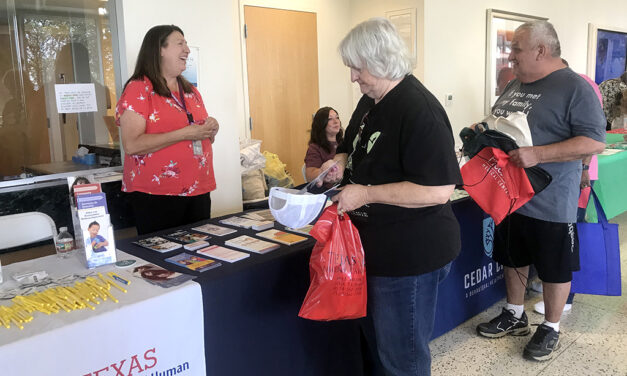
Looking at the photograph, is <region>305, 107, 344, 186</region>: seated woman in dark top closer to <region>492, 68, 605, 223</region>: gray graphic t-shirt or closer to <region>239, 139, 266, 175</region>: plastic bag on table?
<region>239, 139, 266, 175</region>: plastic bag on table

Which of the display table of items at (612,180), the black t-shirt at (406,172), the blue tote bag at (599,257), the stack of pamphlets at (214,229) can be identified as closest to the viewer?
the black t-shirt at (406,172)

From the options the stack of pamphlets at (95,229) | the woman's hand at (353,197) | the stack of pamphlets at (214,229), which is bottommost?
the stack of pamphlets at (214,229)

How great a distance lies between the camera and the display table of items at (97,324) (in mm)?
1078

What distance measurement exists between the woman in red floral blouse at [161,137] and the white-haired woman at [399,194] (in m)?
0.84

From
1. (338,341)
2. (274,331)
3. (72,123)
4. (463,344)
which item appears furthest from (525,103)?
(72,123)

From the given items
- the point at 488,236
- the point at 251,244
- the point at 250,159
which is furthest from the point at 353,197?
the point at 250,159

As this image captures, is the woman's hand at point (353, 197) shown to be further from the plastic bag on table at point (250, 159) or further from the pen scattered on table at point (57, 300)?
the plastic bag on table at point (250, 159)

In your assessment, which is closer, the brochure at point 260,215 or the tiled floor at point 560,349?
the brochure at point 260,215

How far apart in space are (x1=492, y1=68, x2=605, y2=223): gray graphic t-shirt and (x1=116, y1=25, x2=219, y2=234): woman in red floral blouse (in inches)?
54.7

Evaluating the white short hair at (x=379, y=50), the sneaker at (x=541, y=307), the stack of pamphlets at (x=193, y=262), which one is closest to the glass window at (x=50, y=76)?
the stack of pamphlets at (x=193, y=262)

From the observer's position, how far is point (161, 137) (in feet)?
6.32

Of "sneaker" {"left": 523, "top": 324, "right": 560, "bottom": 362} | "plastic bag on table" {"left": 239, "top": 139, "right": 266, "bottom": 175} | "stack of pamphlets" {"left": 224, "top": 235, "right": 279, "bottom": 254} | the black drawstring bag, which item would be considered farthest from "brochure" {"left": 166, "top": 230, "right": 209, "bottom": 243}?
"plastic bag on table" {"left": 239, "top": 139, "right": 266, "bottom": 175}

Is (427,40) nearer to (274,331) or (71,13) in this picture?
(71,13)

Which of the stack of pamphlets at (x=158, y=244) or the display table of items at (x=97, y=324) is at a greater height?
the stack of pamphlets at (x=158, y=244)
